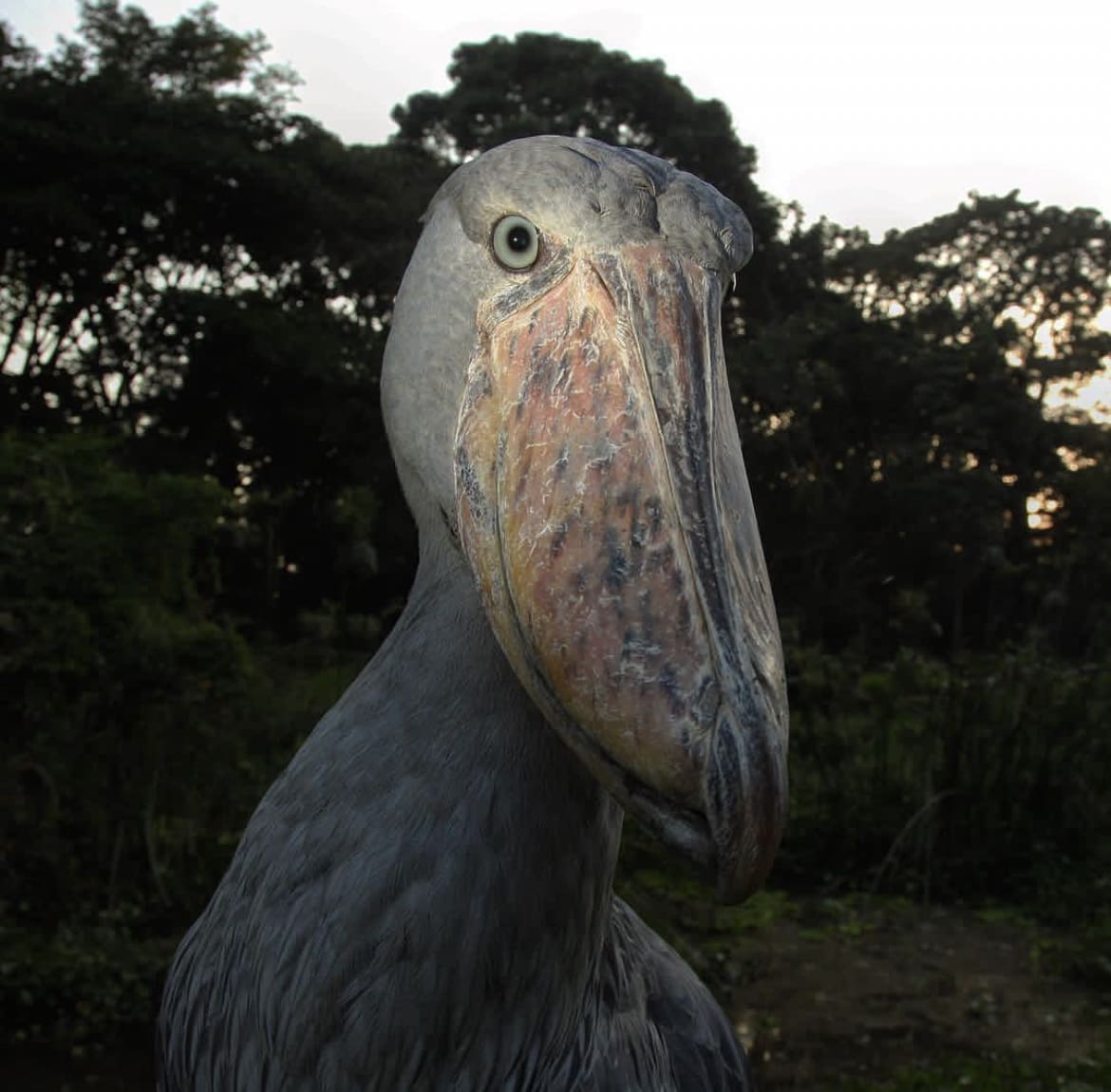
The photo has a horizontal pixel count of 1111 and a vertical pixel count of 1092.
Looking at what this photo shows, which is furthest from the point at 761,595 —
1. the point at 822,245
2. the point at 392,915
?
the point at 822,245

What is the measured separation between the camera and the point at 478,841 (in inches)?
48.6

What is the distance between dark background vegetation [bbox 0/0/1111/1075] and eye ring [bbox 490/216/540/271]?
10.6 ft

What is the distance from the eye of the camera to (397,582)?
1145 centimetres

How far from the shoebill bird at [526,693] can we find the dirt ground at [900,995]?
2.83 meters

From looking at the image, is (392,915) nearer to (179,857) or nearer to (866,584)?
(179,857)

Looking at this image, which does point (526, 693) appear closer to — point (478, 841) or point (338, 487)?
point (478, 841)

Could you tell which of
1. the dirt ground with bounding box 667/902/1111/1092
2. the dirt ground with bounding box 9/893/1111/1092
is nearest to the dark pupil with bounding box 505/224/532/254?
the dirt ground with bounding box 9/893/1111/1092

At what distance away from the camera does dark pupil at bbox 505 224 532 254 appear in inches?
48.2

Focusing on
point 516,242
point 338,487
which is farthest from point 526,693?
point 338,487

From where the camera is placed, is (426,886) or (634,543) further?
(426,886)

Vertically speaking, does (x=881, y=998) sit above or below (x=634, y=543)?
below

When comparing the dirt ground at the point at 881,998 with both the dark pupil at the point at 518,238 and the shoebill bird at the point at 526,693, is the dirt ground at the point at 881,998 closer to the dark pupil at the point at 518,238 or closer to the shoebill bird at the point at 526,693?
the shoebill bird at the point at 526,693

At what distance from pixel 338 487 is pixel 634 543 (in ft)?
37.7

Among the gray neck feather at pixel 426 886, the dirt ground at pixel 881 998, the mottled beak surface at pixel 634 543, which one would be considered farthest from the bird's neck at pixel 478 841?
the dirt ground at pixel 881 998
